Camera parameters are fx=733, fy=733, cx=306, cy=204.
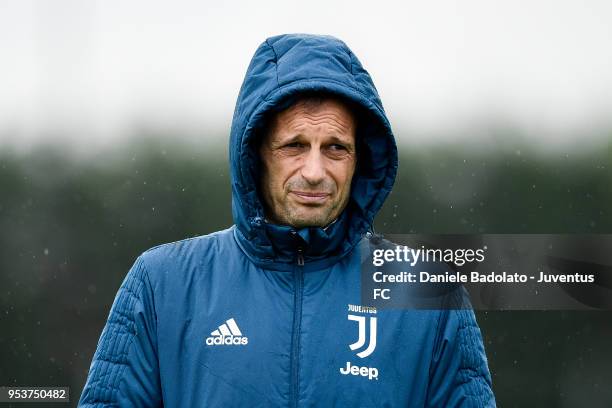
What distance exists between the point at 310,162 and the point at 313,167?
0.8 inches

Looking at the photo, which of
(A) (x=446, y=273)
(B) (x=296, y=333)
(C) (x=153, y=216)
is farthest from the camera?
(C) (x=153, y=216)

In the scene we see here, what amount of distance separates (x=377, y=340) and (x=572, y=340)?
14.4 ft

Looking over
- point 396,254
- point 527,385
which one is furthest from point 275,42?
point 527,385

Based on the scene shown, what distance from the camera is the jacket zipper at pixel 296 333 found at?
1.53 metres

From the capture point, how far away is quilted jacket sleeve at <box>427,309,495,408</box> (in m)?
1.64

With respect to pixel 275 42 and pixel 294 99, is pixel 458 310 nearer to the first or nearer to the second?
pixel 294 99

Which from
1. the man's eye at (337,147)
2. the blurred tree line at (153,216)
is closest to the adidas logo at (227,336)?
the man's eye at (337,147)

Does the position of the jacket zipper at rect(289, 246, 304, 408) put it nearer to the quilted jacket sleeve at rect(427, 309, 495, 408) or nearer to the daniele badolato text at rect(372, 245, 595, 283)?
the daniele badolato text at rect(372, 245, 595, 283)

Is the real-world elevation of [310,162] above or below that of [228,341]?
above

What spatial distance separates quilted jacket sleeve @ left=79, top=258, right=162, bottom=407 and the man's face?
39 cm

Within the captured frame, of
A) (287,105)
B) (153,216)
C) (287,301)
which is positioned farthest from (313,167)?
(153,216)

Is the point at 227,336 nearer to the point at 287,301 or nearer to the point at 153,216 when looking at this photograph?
the point at 287,301

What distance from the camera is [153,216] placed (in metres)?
5.28

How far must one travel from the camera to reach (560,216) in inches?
209
